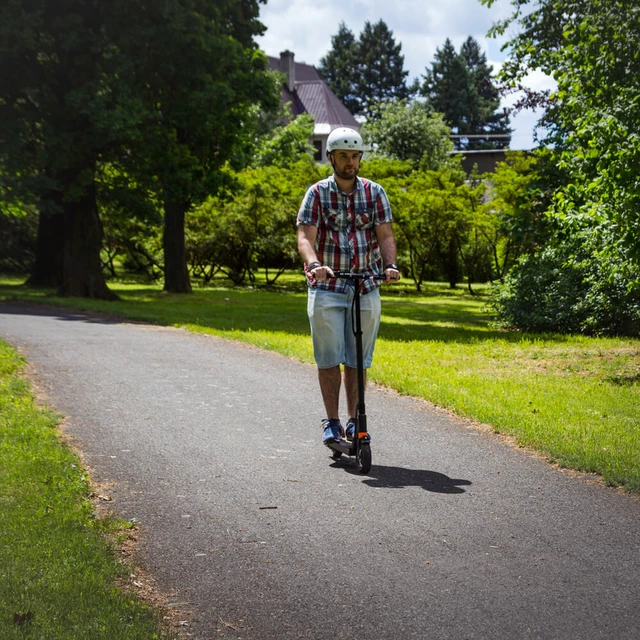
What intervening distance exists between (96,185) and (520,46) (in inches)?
580

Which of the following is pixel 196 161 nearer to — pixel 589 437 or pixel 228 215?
pixel 228 215

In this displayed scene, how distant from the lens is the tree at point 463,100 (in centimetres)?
8569

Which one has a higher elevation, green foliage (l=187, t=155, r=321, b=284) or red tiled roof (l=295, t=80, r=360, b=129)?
red tiled roof (l=295, t=80, r=360, b=129)

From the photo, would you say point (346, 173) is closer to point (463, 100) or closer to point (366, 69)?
point (463, 100)

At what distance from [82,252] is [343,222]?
18.5 metres

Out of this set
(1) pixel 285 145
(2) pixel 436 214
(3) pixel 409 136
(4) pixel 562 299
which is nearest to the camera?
(4) pixel 562 299

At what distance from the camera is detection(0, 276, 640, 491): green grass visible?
704cm

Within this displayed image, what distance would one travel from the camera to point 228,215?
32812 mm

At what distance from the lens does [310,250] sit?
19.7 ft

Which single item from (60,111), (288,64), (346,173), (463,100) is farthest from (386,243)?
(463,100)

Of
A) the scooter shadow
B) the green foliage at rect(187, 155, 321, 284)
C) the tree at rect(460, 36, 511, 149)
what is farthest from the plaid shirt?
A: the tree at rect(460, 36, 511, 149)

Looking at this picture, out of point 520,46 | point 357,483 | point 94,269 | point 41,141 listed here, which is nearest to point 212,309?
point 94,269

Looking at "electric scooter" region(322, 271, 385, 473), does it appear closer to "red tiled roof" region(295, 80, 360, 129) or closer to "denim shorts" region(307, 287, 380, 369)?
"denim shorts" region(307, 287, 380, 369)

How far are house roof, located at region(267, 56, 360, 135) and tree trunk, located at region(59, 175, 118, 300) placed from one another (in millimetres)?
48621
